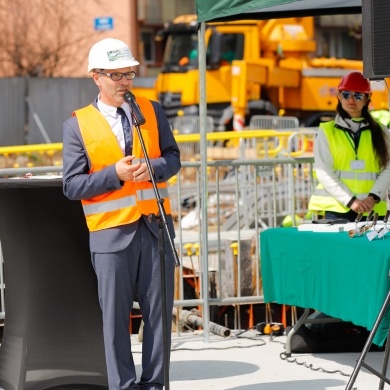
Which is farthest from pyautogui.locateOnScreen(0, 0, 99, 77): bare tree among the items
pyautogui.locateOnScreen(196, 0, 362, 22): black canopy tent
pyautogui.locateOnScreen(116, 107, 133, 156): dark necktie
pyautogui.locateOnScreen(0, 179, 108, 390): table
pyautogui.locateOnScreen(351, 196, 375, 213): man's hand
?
pyautogui.locateOnScreen(116, 107, 133, 156): dark necktie

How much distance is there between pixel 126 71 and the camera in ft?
20.5

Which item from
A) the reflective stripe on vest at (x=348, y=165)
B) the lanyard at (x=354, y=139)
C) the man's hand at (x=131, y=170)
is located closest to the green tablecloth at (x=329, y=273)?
the reflective stripe on vest at (x=348, y=165)

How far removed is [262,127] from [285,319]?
16900mm

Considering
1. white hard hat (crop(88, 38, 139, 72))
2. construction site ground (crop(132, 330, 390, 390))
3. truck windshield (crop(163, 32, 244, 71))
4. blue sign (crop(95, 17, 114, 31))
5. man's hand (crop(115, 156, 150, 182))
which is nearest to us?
man's hand (crop(115, 156, 150, 182))

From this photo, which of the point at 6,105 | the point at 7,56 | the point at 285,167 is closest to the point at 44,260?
the point at 285,167

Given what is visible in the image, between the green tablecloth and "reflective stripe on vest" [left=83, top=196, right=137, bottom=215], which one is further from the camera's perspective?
the green tablecloth

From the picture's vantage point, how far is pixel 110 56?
621 centimetres

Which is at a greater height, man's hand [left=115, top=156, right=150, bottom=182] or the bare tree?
the bare tree

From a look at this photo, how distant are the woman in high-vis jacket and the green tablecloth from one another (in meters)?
0.47

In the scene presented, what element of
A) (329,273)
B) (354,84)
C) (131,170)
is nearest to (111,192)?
(131,170)

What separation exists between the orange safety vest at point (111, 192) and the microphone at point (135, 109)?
0.27 metres

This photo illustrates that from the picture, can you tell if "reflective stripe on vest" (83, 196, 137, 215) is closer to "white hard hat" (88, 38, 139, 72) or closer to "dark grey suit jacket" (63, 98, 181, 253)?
"dark grey suit jacket" (63, 98, 181, 253)

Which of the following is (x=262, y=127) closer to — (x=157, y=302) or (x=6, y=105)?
(x=6, y=105)

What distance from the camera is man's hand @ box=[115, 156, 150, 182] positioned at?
608cm
